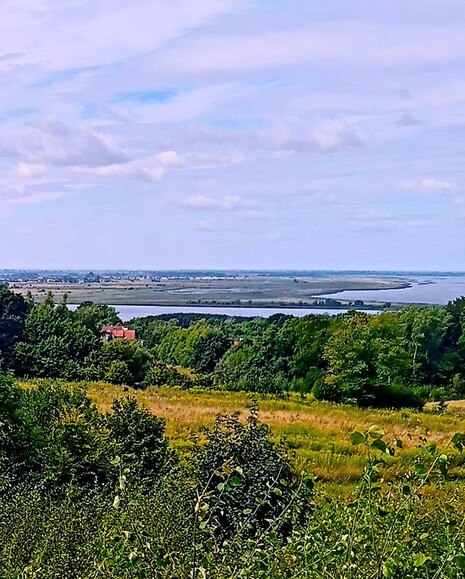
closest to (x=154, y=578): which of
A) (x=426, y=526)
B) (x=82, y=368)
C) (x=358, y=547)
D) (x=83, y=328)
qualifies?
(x=358, y=547)

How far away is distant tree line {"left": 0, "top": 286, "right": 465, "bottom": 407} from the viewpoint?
130 ft

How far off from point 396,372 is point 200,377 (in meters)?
11.4

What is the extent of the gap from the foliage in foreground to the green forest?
2cm

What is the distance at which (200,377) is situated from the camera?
46188mm

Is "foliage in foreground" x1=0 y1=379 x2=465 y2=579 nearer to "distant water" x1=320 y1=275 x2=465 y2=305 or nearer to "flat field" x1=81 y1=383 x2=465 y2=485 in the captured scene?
"flat field" x1=81 y1=383 x2=465 y2=485

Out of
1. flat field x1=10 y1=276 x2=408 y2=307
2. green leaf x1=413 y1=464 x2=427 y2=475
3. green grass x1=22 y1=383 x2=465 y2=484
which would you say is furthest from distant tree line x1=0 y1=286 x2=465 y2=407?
flat field x1=10 y1=276 x2=408 y2=307

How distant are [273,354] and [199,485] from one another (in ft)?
142

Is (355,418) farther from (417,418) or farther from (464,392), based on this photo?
(464,392)

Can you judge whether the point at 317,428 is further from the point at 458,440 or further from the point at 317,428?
the point at 458,440

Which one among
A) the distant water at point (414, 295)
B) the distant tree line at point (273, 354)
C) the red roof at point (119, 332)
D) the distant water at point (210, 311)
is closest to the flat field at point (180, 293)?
the distant water at point (210, 311)

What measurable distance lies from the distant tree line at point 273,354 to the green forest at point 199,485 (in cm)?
16

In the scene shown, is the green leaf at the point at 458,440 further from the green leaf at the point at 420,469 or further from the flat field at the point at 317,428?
the flat field at the point at 317,428

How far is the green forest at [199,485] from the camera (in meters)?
3.03

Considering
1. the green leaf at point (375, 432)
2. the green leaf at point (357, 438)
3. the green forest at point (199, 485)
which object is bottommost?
the green forest at point (199, 485)
